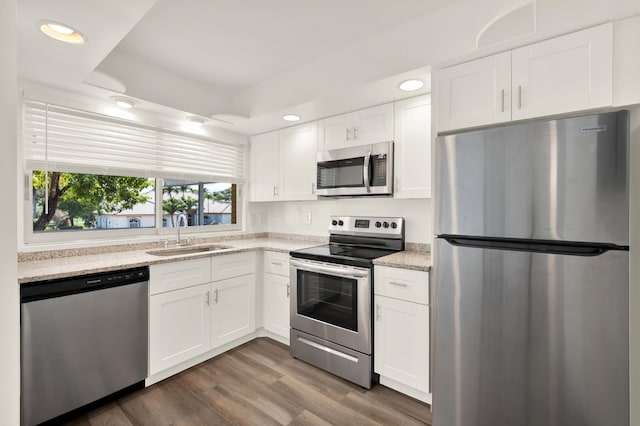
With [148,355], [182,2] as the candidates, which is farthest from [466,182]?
[148,355]

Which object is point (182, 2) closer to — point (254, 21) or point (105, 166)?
point (254, 21)

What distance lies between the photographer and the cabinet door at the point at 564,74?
1.37 m

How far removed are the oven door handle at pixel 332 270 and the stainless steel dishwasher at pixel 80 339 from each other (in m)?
1.15

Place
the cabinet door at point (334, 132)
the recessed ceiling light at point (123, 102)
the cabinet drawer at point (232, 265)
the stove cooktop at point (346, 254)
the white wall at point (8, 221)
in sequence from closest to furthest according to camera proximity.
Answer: the white wall at point (8, 221) → the stove cooktop at point (346, 254) → the recessed ceiling light at point (123, 102) → the cabinet drawer at point (232, 265) → the cabinet door at point (334, 132)

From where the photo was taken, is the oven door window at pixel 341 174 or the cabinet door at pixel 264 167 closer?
the oven door window at pixel 341 174

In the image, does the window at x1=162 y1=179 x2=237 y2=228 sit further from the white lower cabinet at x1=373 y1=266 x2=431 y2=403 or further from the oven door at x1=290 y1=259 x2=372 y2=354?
the white lower cabinet at x1=373 y1=266 x2=431 y2=403

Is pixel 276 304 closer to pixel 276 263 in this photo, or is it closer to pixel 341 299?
pixel 276 263

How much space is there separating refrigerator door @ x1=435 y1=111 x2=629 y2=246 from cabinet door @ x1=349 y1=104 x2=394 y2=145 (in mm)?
843

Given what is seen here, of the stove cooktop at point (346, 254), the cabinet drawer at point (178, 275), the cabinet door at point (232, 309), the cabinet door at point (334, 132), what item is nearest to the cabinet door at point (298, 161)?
the cabinet door at point (334, 132)

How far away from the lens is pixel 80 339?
1.81 metres

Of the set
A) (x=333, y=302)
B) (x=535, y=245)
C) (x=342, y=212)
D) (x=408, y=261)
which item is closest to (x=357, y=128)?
(x=342, y=212)

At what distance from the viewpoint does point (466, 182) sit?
1552 millimetres

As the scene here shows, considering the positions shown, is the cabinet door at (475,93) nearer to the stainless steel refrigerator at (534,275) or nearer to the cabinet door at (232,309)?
the stainless steel refrigerator at (534,275)

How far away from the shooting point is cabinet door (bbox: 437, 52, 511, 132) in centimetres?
160
